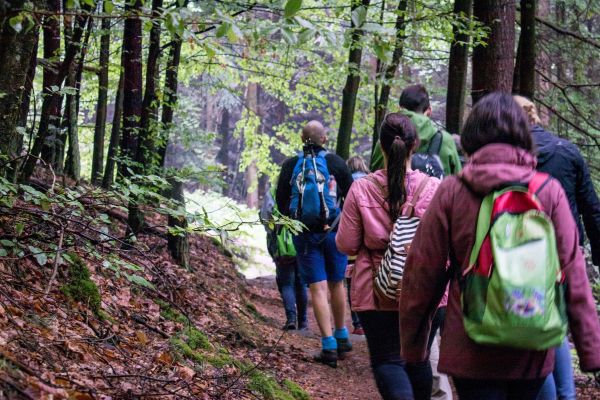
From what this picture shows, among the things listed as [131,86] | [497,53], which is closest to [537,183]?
[497,53]

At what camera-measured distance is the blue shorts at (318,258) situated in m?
7.02

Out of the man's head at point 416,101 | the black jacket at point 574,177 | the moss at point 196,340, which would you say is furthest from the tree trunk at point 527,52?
the moss at point 196,340

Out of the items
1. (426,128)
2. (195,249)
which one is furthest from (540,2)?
(426,128)

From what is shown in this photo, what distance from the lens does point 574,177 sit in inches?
178

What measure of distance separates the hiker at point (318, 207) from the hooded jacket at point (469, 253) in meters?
3.95

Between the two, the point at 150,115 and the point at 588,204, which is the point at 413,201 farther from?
the point at 150,115

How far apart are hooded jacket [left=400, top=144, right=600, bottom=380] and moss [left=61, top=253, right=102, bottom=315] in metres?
2.71

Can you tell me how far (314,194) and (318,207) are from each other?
0.46 feet

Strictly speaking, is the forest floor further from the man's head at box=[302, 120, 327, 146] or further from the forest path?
the man's head at box=[302, 120, 327, 146]

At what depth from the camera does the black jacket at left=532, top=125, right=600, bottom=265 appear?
14.7ft

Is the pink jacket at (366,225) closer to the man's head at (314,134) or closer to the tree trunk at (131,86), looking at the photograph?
the man's head at (314,134)

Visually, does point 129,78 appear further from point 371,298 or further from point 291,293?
point 371,298

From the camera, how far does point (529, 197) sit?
2607mm

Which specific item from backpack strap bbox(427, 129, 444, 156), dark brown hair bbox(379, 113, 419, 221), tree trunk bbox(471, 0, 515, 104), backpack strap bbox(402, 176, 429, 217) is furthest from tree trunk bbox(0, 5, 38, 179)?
tree trunk bbox(471, 0, 515, 104)
